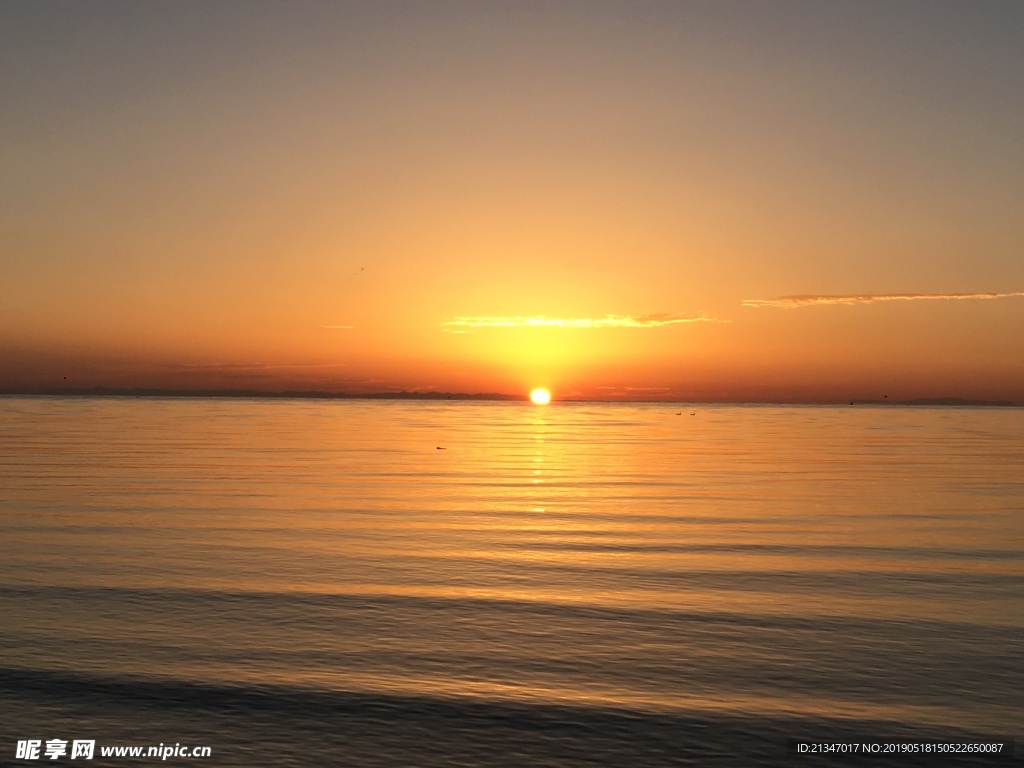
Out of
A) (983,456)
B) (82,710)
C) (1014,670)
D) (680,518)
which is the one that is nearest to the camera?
(82,710)

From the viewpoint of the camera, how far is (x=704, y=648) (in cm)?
1463

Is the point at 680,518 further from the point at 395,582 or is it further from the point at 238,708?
the point at 238,708

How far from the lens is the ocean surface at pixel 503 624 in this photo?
1103 cm

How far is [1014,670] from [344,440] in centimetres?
6947

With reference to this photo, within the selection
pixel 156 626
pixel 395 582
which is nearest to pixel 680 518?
pixel 395 582

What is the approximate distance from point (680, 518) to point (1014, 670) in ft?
55.8

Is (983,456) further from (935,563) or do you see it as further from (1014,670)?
(1014,670)

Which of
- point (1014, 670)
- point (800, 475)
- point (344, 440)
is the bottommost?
point (1014, 670)

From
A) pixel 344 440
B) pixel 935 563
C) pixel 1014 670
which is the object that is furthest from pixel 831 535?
pixel 344 440

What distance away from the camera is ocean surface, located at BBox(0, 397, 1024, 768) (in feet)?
36.2

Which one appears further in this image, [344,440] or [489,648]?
[344,440]

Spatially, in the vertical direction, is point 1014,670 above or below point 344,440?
below

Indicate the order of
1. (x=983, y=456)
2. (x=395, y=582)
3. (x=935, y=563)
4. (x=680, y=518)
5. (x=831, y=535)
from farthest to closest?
1. (x=983, y=456)
2. (x=680, y=518)
3. (x=831, y=535)
4. (x=935, y=563)
5. (x=395, y=582)

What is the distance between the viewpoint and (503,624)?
16.0 metres
